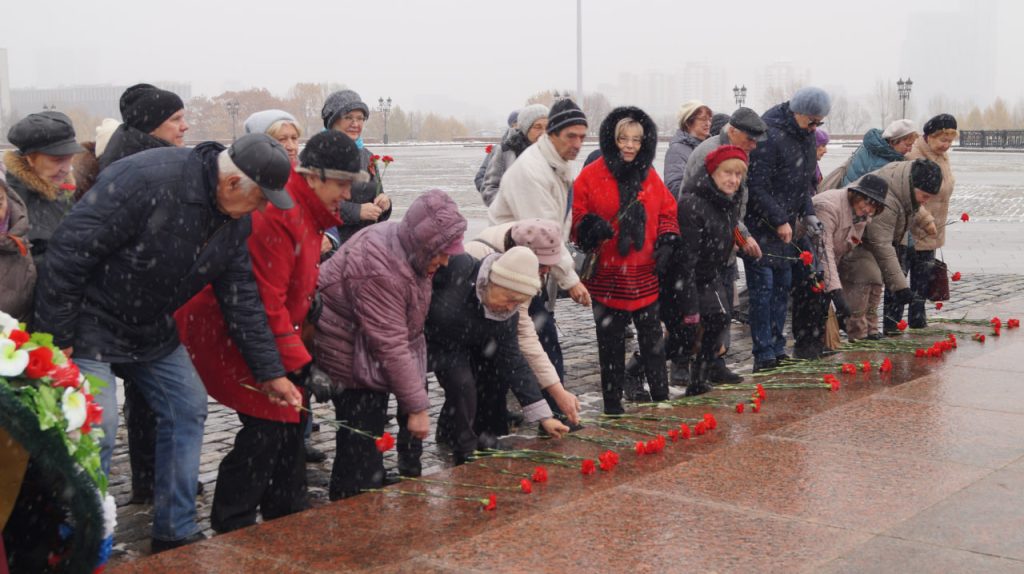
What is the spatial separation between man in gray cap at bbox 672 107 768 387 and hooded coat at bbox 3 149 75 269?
3.68m

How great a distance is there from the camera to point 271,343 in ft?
15.0

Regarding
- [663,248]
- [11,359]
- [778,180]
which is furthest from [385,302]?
[778,180]

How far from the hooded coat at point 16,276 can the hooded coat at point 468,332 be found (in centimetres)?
173

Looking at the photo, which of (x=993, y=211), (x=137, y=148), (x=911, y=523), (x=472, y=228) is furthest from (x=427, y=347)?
(x=993, y=211)

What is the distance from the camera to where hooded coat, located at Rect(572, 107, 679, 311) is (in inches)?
261

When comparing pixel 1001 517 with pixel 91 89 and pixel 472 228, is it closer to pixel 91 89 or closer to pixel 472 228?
pixel 472 228

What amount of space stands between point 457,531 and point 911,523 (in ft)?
5.40

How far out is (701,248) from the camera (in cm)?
710

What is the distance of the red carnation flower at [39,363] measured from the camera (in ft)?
9.71

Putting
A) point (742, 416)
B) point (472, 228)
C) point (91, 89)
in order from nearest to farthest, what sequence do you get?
1. point (742, 416)
2. point (472, 228)
3. point (91, 89)

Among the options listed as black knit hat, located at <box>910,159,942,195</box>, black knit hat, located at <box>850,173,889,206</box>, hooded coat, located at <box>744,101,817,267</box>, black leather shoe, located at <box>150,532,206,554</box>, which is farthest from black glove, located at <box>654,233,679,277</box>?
black leather shoe, located at <box>150,532,206,554</box>

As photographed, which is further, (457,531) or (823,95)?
(823,95)

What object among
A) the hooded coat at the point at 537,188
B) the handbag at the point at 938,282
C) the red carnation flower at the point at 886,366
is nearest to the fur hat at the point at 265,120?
the hooded coat at the point at 537,188

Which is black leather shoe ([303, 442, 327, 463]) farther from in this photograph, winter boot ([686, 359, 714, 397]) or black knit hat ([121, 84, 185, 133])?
winter boot ([686, 359, 714, 397])
